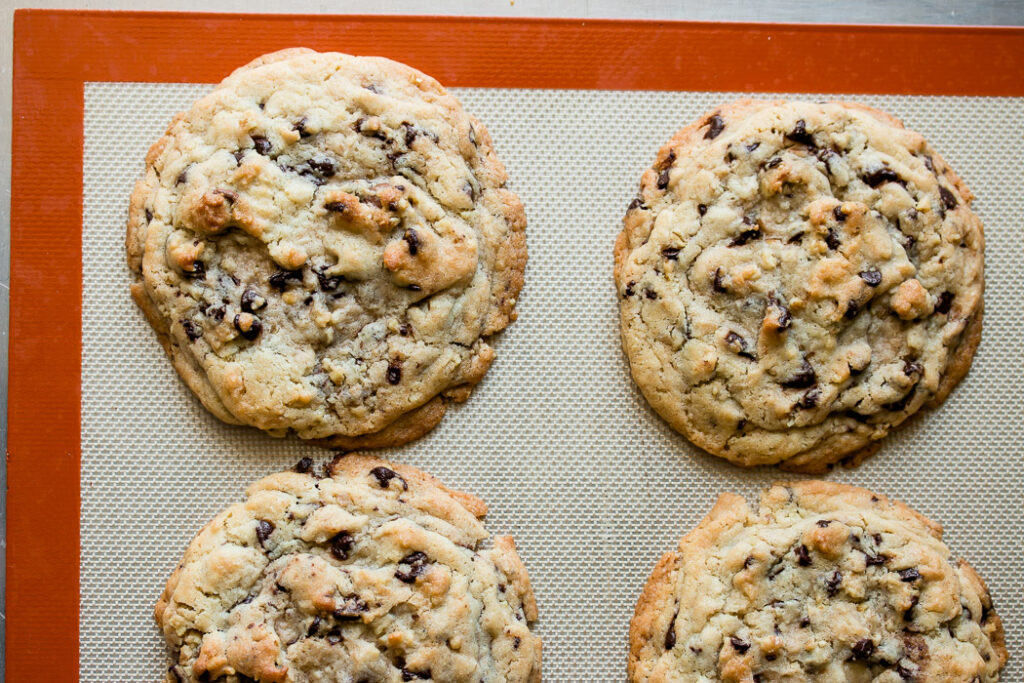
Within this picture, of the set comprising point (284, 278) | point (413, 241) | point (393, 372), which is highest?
point (413, 241)

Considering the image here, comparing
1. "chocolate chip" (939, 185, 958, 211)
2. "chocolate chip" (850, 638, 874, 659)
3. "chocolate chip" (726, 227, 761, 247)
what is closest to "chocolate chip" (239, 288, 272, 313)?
"chocolate chip" (726, 227, 761, 247)

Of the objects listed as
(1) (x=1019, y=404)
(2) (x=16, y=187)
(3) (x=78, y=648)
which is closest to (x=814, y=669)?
(1) (x=1019, y=404)

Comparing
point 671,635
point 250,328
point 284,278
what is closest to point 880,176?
point 671,635

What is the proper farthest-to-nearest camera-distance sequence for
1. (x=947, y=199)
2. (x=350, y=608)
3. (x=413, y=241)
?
(x=947, y=199) → (x=413, y=241) → (x=350, y=608)

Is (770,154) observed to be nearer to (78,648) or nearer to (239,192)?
(239,192)

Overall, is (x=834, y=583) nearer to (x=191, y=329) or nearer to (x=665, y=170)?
(x=665, y=170)

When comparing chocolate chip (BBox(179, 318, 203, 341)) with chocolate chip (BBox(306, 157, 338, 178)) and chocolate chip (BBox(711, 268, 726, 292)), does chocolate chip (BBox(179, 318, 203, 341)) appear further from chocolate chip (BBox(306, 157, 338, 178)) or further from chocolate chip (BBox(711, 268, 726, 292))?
chocolate chip (BBox(711, 268, 726, 292))
